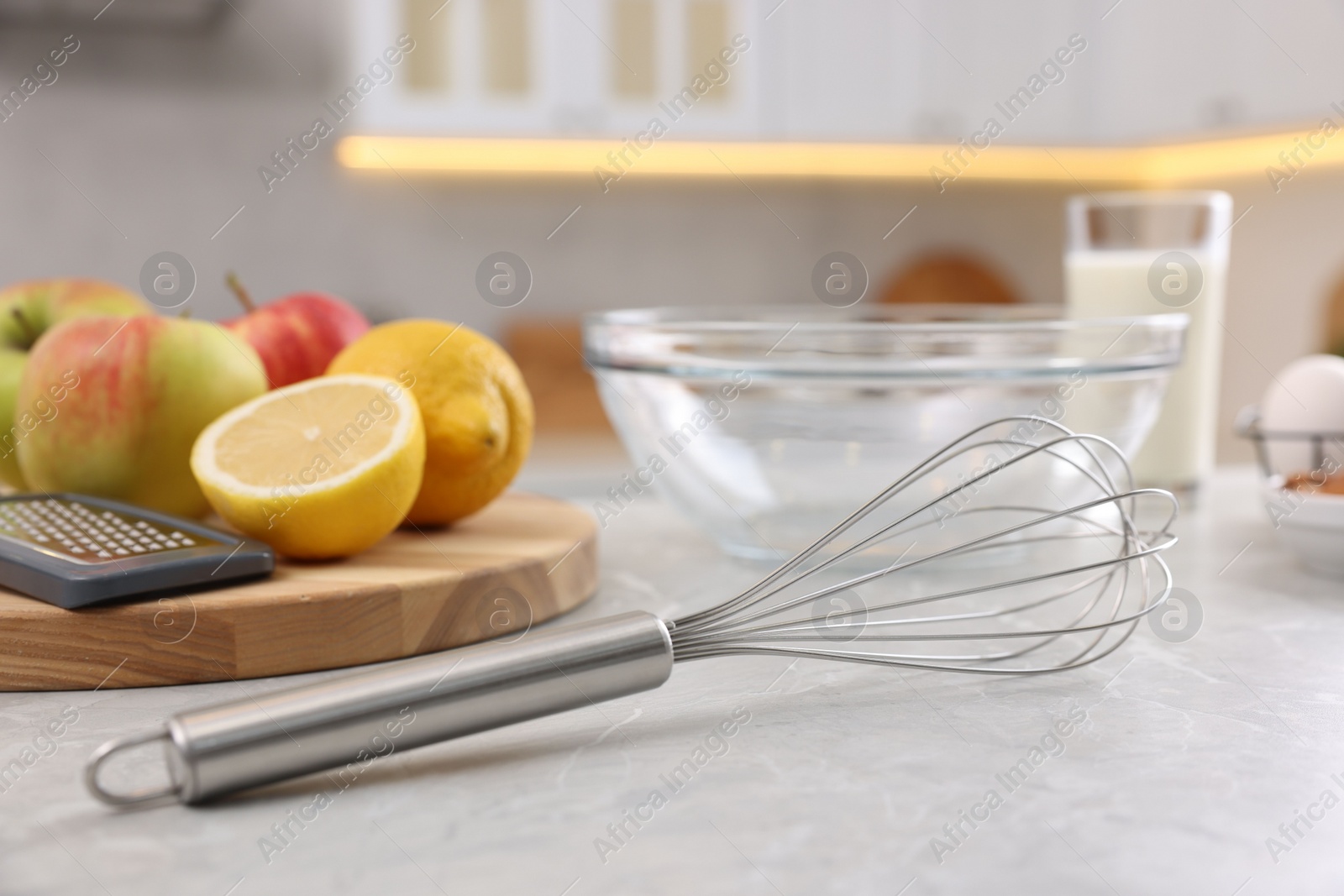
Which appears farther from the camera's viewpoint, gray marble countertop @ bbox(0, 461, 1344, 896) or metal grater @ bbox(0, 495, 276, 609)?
metal grater @ bbox(0, 495, 276, 609)

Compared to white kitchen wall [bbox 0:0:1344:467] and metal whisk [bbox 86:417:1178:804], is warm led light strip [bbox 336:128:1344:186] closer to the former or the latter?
white kitchen wall [bbox 0:0:1344:467]

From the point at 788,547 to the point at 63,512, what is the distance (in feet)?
1.19

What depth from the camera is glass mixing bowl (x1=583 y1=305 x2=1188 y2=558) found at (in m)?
0.58

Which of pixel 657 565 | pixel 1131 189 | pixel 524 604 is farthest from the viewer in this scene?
pixel 1131 189

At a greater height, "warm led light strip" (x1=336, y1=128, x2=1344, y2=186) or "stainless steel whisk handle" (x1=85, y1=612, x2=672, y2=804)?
"warm led light strip" (x1=336, y1=128, x2=1344, y2=186)

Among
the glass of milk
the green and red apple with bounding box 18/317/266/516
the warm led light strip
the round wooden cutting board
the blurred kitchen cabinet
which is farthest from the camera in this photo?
the warm led light strip

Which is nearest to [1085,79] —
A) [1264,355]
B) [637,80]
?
[1264,355]

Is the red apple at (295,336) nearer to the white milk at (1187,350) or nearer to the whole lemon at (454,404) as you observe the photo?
the whole lemon at (454,404)

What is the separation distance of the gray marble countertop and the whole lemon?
169 mm

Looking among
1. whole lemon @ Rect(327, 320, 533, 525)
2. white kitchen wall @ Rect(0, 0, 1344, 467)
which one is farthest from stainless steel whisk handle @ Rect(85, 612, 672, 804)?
white kitchen wall @ Rect(0, 0, 1344, 467)

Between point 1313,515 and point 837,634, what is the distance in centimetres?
28

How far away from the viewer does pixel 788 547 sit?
2.04 ft

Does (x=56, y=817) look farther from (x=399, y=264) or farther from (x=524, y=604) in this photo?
(x=399, y=264)

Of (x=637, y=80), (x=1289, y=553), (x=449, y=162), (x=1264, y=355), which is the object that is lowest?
(x=1264, y=355)
